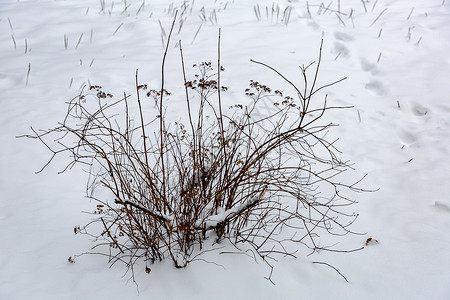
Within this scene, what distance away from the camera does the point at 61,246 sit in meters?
1.81

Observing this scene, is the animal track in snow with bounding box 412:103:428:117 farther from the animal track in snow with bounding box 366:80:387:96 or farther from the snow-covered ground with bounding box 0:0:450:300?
the animal track in snow with bounding box 366:80:387:96

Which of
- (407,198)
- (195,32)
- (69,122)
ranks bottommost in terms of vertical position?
(407,198)

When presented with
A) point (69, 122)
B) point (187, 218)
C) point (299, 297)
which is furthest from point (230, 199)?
point (69, 122)

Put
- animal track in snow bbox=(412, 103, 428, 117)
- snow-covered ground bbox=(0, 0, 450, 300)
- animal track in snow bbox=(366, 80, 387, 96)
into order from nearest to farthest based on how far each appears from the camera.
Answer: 1. snow-covered ground bbox=(0, 0, 450, 300)
2. animal track in snow bbox=(412, 103, 428, 117)
3. animal track in snow bbox=(366, 80, 387, 96)

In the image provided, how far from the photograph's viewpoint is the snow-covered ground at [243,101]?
162 centimetres

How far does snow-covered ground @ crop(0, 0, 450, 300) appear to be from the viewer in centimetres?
162

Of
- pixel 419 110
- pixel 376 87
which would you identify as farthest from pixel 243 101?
pixel 419 110

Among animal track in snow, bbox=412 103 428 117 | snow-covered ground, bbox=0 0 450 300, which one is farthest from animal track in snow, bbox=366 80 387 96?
animal track in snow, bbox=412 103 428 117

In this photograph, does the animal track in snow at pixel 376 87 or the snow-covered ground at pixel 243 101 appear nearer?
the snow-covered ground at pixel 243 101

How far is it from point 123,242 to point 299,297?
0.97 m

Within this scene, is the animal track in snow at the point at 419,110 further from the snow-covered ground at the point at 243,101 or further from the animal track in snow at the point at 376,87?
the animal track in snow at the point at 376,87

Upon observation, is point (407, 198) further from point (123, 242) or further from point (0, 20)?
point (0, 20)

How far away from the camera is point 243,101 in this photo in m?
3.40

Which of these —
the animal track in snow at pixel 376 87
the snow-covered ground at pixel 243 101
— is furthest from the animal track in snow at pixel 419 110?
the animal track in snow at pixel 376 87
